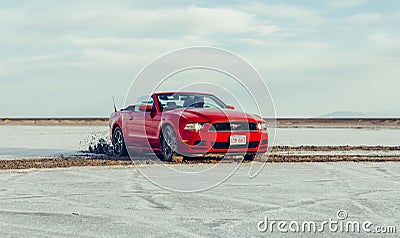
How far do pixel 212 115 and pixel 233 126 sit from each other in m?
0.44

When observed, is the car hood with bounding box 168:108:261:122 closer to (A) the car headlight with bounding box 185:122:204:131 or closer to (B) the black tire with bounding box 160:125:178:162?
(A) the car headlight with bounding box 185:122:204:131

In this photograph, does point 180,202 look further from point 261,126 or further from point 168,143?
point 261,126

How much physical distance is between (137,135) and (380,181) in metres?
5.76

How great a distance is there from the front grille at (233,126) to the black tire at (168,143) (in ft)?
2.67

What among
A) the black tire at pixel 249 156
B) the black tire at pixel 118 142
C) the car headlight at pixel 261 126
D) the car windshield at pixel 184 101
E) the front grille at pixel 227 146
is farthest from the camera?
the black tire at pixel 118 142

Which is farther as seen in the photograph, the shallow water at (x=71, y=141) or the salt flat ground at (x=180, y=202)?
the shallow water at (x=71, y=141)

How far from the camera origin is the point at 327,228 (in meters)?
5.29

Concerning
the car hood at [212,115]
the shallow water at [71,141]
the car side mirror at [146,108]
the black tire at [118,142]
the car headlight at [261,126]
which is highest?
the car side mirror at [146,108]

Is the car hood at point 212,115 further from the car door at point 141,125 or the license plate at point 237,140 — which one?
the car door at point 141,125

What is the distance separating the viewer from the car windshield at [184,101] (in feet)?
39.5

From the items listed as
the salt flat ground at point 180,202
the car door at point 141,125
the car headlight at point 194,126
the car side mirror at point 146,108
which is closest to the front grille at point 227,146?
the car headlight at point 194,126

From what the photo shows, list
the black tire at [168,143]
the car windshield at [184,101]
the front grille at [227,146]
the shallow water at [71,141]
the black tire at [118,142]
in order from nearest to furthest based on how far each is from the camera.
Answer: the front grille at [227,146] < the black tire at [168,143] < the car windshield at [184,101] < the black tire at [118,142] < the shallow water at [71,141]

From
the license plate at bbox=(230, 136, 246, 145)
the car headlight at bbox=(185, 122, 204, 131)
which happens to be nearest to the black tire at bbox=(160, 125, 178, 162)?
the car headlight at bbox=(185, 122, 204, 131)

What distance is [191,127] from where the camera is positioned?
36.0 ft
